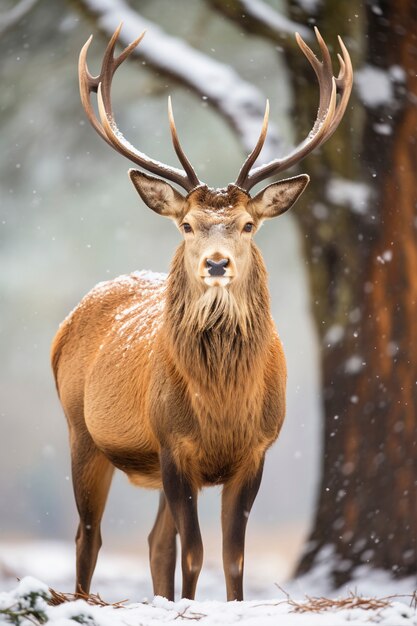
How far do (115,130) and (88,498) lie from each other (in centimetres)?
214

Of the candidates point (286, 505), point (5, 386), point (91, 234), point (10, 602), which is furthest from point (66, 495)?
point (10, 602)

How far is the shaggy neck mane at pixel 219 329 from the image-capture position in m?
5.17

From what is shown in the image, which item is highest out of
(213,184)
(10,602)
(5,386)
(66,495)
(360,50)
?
(213,184)

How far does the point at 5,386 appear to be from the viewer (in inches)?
480

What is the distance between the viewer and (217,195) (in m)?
5.30

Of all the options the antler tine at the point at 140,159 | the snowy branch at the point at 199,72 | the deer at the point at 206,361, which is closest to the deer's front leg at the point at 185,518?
the deer at the point at 206,361

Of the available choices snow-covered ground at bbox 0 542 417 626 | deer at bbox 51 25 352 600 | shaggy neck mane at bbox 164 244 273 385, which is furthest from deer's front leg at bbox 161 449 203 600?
shaggy neck mane at bbox 164 244 273 385

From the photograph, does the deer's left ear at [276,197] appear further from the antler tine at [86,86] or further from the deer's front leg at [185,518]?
the deer's front leg at [185,518]

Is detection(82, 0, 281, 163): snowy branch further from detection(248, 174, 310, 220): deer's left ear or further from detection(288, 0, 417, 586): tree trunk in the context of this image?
detection(248, 174, 310, 220): deer's left ear

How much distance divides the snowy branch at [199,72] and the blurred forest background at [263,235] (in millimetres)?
21

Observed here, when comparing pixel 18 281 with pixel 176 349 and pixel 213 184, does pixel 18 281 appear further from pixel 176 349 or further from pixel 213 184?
pixel 176 349

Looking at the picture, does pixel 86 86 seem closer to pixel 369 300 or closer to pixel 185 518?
pixel 185 518

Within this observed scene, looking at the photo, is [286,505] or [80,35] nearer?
[80,35]

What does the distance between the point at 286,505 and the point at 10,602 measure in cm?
791
